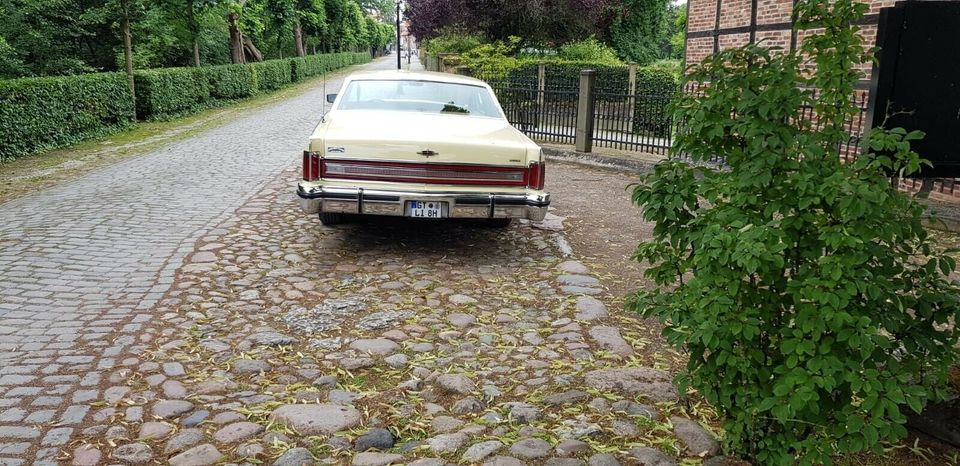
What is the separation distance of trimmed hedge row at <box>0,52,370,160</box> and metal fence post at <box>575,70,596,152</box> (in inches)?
411

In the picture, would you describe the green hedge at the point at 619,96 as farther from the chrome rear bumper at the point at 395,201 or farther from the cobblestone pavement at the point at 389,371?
the cobblestone pavement at the point at 389,371

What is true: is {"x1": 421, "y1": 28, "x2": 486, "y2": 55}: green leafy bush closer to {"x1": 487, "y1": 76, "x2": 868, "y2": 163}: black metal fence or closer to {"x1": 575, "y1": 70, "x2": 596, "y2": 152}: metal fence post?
{"x1": 487, "y1": 76, "x2": 868, "y2": 163}: black metal fence

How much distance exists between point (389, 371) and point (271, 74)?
33851mm

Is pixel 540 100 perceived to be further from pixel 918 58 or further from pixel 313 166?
pixel 918 58

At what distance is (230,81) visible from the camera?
91.5ft

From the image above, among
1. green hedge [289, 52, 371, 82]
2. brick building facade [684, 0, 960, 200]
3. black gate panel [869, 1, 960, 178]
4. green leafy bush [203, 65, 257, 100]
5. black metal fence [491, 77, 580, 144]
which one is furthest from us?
green hedge [289, 52, 371, 82]

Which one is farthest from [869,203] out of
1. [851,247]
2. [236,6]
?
[236,6]

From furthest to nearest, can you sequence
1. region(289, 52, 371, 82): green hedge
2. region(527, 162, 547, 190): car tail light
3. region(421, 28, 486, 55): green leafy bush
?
region(289, 52, 371, 82): green hedge < region(421, 28, 486, 55): green leafy bush < region(527, 162, 547, 190): car tail light

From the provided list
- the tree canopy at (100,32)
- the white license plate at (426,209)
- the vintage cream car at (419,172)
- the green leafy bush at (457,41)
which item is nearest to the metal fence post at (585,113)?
the vintage cream car at (419,172)

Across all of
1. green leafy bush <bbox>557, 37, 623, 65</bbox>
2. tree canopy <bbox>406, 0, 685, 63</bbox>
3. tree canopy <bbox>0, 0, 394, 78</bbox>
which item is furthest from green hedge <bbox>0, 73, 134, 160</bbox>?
green leafy bush <bbox>557, 37, 623, 65</bbox>

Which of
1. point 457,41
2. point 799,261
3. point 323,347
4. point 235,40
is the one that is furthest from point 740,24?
point 235,40

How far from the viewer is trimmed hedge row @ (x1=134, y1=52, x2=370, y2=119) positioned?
64.8ft

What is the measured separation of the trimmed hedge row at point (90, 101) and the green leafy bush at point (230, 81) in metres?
0.03

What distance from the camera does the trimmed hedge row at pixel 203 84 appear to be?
64.8 ft
